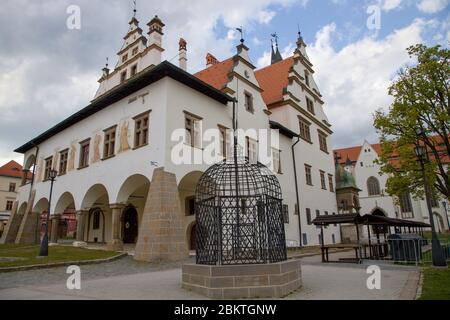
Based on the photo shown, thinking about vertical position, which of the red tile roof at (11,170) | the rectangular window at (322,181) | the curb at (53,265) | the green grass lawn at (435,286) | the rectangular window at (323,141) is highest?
the red tile roof at (11,170)

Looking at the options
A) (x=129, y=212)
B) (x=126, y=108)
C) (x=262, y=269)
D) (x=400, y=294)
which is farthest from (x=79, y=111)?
(x=400, y=294)

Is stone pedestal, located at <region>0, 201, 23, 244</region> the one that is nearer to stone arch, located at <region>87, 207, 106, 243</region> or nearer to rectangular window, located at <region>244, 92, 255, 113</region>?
stone arch, located at <region>87, 207, 106, 243</region>

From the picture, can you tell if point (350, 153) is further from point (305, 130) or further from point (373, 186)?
point (305, 130)

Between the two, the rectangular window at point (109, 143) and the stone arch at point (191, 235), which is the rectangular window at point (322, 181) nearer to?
the stone arch at point (191, 235)

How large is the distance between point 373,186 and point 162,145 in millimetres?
47838

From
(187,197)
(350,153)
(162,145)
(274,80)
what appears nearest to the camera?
(162,145)

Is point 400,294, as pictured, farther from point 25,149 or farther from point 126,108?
point 25,149

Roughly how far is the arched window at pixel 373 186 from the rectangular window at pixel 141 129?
4718 cm

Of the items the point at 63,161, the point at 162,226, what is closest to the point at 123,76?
the point at 63,161

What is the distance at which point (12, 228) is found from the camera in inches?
1045

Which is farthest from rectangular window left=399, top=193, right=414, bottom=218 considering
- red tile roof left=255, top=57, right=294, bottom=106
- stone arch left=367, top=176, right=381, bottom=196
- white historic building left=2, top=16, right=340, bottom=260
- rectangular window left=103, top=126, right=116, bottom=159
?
rectangular window left=103, top=126, right=116, bottom=159

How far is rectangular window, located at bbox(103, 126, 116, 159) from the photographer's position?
1977 centimetres

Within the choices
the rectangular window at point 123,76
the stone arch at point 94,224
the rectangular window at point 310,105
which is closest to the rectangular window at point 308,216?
the rectangular window at point 310,105

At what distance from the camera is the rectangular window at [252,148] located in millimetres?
22625
